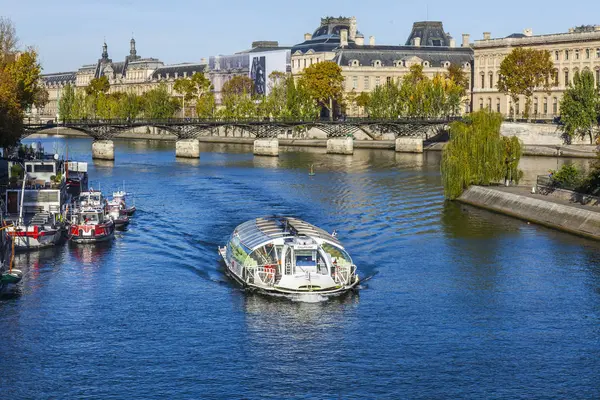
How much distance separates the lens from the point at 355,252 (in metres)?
62.0

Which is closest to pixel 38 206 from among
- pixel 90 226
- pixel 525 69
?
pixel 90 226

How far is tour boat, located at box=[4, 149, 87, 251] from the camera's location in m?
62.9

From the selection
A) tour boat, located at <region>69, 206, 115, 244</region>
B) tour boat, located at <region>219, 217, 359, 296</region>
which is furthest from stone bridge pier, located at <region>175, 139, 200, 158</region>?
tour boat, located at <region>219, 217, 359, 296</region>

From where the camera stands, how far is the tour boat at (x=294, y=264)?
165ft

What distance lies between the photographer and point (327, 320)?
4666 cm

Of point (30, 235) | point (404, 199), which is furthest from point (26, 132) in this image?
point (30, 235)

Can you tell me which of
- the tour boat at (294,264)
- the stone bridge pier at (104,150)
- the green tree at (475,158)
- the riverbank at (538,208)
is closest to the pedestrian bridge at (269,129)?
the stone bridge pier at (104,150)

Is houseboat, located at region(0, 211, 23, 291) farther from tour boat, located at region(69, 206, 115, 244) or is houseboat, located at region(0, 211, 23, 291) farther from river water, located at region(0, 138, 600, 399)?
tour boat, located at region(69, 206, 115, 244)

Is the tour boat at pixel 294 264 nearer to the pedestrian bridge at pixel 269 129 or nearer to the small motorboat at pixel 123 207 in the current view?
the small motorboat at pixel 123 207

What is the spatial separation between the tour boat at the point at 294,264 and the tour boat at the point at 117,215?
20.5 m

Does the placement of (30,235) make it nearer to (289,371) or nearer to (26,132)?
(289,371)

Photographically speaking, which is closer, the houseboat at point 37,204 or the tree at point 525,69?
the houseboat at point 37,204

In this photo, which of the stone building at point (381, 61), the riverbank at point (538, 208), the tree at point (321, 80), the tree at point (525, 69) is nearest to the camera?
the riverbank at point (538, 208)

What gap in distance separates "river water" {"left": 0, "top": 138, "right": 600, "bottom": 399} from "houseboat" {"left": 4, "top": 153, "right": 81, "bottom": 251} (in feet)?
4.82
